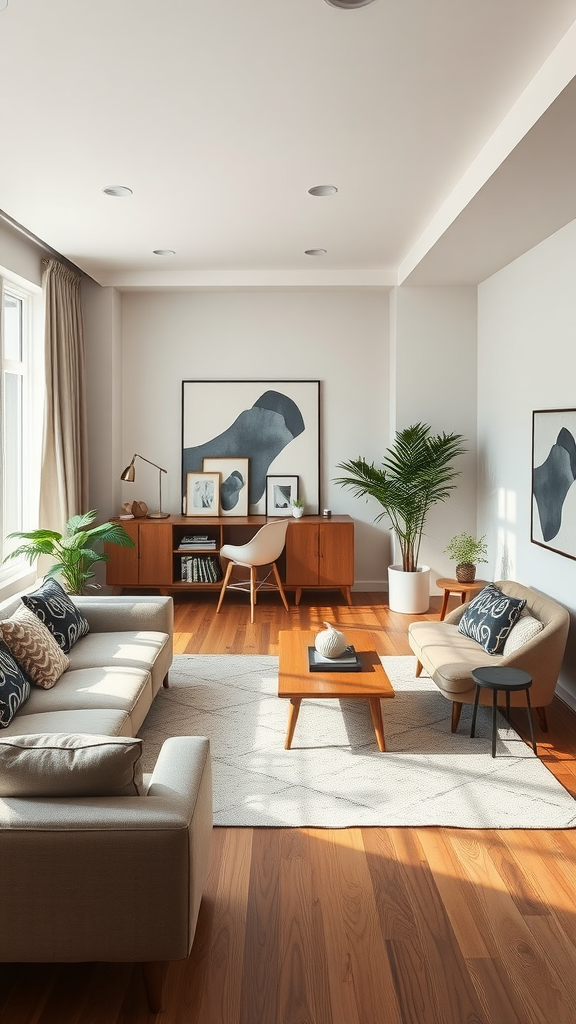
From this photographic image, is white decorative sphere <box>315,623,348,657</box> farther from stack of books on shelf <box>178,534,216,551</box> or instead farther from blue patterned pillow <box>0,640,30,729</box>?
stack of books on shelf <box>178,534,216,551</box>

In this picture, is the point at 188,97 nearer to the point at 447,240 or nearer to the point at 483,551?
the point at 447,240

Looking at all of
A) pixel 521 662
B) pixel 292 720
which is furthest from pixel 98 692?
pixel 521 662

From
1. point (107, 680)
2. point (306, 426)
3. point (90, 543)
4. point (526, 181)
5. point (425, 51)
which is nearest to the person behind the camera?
point (425, 51)

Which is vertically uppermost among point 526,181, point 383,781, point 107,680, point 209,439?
point 526,181

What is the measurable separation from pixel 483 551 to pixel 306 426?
1943 mm

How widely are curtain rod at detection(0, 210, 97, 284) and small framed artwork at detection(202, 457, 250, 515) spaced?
197 cm

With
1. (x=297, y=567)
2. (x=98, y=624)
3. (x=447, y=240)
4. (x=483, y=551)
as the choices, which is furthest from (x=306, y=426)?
(x=98, y=624)

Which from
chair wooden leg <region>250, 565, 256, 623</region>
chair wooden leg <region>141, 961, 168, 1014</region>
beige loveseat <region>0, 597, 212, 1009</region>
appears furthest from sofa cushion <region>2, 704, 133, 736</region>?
chair wooden leg <region>250, 565, 256, 623</region>

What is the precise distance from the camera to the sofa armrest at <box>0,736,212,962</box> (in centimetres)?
179

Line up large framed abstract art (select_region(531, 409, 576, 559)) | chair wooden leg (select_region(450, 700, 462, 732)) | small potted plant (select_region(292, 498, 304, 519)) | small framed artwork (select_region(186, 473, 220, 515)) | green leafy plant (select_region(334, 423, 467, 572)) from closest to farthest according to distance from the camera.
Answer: chair wooden leg (select_region(450, 700, 462, 732)) → large framed abstract art (select_region(531, 409, 576, 559)) → green leafy plant (select_region(334, 423, 467, 572)) → small potted plant (select_region(292, 498, 304, 519)) → small framed artwork (select_region(186, 473, 220, 515))

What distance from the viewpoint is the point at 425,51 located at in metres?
2.75

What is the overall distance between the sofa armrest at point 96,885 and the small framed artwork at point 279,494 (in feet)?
16.6

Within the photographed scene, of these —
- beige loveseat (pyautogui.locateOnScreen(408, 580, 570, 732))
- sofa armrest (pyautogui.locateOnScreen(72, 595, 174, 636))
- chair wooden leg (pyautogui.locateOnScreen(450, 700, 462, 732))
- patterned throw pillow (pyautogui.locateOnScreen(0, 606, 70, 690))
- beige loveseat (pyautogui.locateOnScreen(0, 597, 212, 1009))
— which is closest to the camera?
beige loveseat (pyautogui.locateOnScreen(0, 597, 212, 1009))

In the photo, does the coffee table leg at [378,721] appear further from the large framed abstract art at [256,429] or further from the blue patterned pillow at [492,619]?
the large framed abstract art at [256,429]
